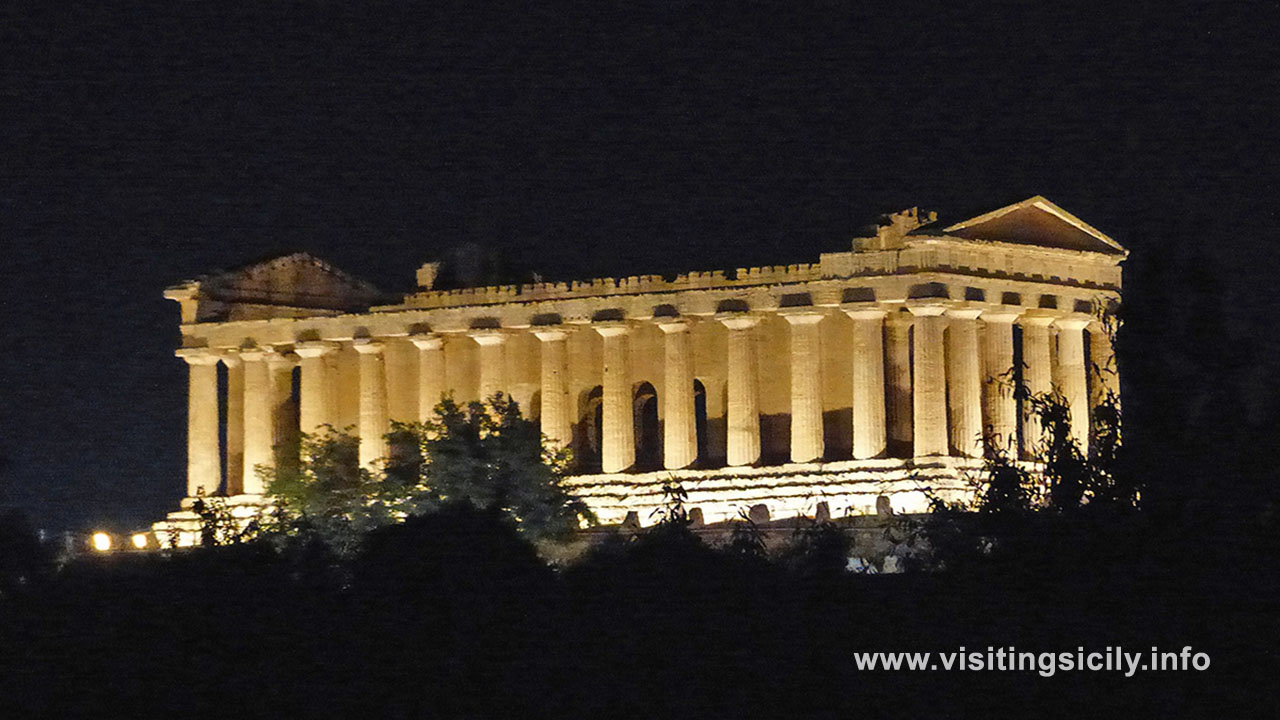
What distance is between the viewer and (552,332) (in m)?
96.8

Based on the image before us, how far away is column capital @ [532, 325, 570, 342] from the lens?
96.7 meters

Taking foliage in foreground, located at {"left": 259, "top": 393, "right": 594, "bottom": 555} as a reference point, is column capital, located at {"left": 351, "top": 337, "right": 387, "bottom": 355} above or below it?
above

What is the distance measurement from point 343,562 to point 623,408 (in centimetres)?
2819

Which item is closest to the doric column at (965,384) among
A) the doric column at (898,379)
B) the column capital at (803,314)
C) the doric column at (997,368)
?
the doric column at (997,368)

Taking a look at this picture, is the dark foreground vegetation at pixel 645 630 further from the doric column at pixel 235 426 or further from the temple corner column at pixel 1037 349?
the doric column at pixel 235 426

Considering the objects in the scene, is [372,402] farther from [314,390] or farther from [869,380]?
[869,380]

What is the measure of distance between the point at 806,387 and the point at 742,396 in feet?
8.04

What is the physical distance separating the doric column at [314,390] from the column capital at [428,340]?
12.8ft

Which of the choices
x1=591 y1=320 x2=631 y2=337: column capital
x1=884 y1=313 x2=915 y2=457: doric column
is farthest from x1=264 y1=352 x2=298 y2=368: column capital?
x1=884 y1=313 x2=915 y2=457: doric column

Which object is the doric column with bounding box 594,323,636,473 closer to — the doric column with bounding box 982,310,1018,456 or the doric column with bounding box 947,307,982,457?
the doric column with bounding box 947,307,982,457

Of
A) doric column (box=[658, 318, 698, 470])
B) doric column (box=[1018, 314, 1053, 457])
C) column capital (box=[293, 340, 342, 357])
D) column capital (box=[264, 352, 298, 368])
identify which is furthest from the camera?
column capital (box=[264, 352, 298, 368])

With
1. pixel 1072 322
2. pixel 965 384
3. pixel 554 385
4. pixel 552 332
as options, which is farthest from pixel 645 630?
pixel 552 332

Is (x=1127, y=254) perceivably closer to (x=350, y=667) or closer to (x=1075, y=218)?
(x=1075, y=218)

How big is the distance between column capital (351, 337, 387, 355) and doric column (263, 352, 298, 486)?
3516 millimetres
